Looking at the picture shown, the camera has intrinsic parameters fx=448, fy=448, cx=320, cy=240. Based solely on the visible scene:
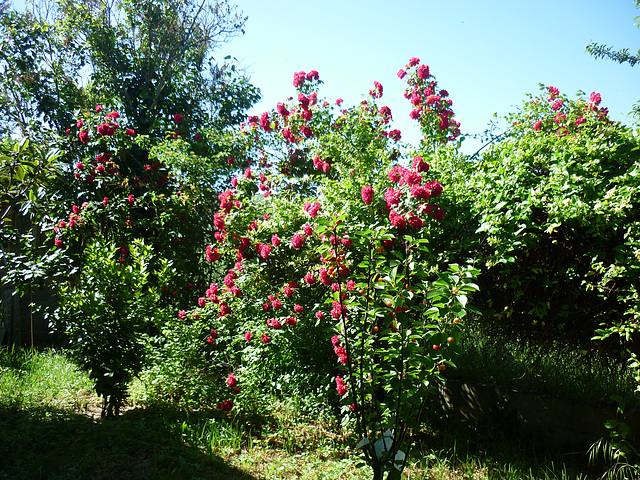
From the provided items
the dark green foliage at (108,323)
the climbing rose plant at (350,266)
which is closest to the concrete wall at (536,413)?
the climbing rose plant at (350,266)

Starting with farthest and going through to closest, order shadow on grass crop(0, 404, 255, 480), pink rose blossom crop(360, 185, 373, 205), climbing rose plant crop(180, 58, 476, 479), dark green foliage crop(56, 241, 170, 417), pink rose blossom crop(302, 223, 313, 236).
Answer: dark green foliage crop(56, 241, 170, 417)
pink rose blossom crop(302, 223, 313, 236)
pink rose blossom crop(360, 185, 373, 205)
shadow on grass crop(0, 404, 255, 480)
climbing rose plant crop(180, 58, 476, 479)

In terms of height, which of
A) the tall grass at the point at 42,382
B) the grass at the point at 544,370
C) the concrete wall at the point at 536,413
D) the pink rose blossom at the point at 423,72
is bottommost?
the concrete wall at the point at 536,413

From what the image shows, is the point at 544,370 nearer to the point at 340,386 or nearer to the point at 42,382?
the point at 340,386

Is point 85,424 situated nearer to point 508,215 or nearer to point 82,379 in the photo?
point 82,379

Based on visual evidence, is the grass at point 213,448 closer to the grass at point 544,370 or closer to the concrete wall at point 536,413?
the concrete wall at point 536,413

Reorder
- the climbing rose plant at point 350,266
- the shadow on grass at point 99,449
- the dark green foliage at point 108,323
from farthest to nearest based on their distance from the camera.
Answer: the dark green foliage at point 108,323 → the shadow on grass at point 99,449 → the climbing rose plant at point 350,266

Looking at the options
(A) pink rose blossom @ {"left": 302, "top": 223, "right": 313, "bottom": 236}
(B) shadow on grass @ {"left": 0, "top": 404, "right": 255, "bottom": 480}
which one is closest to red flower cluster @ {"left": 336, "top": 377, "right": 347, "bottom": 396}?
(B) shadow on grass @ {"left": 0, "top": 404, "right": 255, "bottom": 480}

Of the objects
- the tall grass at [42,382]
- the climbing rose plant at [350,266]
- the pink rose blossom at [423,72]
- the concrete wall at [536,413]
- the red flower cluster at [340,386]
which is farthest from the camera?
the pink rose blossom at [423,72]

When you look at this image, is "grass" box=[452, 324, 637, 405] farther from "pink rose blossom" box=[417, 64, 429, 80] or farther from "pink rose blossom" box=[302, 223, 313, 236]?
"pink rose blossom" box=[417, 64, 429, 80]

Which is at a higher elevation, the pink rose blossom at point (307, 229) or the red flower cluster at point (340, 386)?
the pink rose blossom at point (307, 229)

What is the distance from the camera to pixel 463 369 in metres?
4.42

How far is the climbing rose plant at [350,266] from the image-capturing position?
97.5 inches

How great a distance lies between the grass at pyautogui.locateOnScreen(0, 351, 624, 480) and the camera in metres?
2.99

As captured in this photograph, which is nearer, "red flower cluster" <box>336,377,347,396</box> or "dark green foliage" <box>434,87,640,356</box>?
"dark green foliage" <box>434,87,640,356</box>
